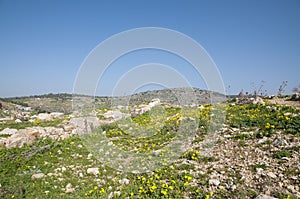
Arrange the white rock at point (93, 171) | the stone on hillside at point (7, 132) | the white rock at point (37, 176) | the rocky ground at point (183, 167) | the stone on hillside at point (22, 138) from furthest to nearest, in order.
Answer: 1. the stone on hillside at point (7, 132)
2. the stone on hillside at point (22, 138)
3. the white rock at point (93, 171)
4. the white rock at point (37, 176)
5. the rocky ground at point (183, 167)

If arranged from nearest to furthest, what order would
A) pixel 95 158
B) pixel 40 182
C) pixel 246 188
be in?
pixel 246 188
pixel 40 182
pixel 95 158

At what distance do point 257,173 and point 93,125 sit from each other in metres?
10.9

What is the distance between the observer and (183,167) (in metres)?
7.98

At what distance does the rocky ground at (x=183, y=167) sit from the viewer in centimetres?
648

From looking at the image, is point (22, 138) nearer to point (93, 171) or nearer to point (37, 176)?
point (37, 176)

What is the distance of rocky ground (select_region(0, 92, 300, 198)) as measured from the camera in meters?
6.48

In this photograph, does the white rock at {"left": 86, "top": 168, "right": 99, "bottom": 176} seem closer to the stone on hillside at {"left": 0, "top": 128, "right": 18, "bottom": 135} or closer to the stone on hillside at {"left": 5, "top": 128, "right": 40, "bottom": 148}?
the stone on hillside at {"left": 5, "top": 128, "right": 40, "bottom": 148}

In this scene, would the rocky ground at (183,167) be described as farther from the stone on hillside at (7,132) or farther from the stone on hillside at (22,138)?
the stone on hillside at (7,132)

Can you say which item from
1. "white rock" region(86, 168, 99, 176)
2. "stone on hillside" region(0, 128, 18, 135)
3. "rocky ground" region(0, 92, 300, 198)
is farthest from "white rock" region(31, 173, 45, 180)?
"stone on hillside" region(0, 128, 18, 135)

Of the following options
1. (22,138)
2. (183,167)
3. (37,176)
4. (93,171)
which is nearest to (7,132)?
(22,138)

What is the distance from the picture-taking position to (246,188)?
623cm

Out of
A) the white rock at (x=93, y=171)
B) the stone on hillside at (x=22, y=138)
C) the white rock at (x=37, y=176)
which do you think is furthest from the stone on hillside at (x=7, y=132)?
the white rock at (x=93, y=171)

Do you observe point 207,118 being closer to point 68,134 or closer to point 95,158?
point 95,158

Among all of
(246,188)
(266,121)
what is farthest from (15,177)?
(266,121)
